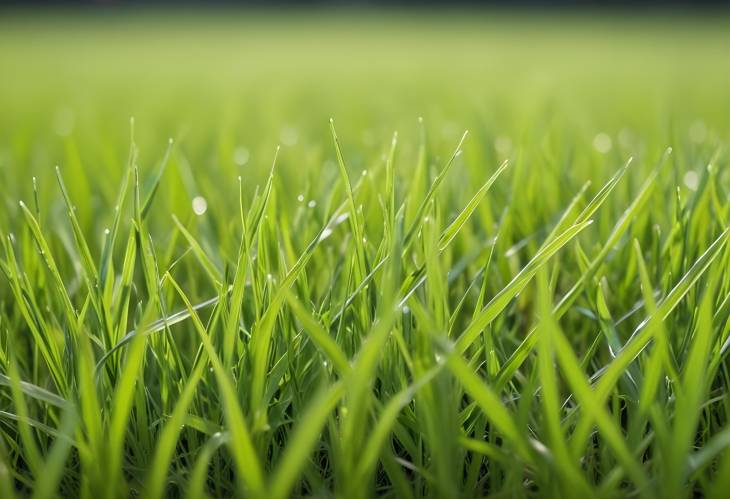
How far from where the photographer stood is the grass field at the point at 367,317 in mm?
475

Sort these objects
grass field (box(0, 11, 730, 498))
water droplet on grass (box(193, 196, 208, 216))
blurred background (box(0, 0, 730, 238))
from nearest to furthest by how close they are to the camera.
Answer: grass field (box(0, 11, 730, 498))
water droplet on grass (box(193, 196, 208, 216))
blurred background (box(0, 0, 730, 238))

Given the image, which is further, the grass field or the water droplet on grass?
the water droplet on grass

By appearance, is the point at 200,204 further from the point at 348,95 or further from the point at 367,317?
the point at 348,95

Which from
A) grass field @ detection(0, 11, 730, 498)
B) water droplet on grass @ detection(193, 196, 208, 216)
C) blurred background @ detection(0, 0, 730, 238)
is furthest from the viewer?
blurred background @ detection(0, 0, 730, 238)

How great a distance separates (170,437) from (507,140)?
1172 mm

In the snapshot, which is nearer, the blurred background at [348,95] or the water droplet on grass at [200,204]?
the water droplet on grass at [200,204]

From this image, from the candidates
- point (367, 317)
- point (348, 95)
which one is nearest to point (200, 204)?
point (367, 317)

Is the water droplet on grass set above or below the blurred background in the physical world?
above

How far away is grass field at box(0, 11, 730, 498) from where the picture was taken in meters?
0.48

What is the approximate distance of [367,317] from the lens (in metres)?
0.61

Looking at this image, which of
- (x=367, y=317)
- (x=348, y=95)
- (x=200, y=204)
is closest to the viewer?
(x=367, y=317)

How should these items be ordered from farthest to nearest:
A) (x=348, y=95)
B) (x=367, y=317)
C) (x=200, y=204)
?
(x=348, y=95) < (x=200, y=204) < (x=367, y=317)

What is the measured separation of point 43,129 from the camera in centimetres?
202

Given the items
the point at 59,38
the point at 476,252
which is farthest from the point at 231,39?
the point at 476,252
